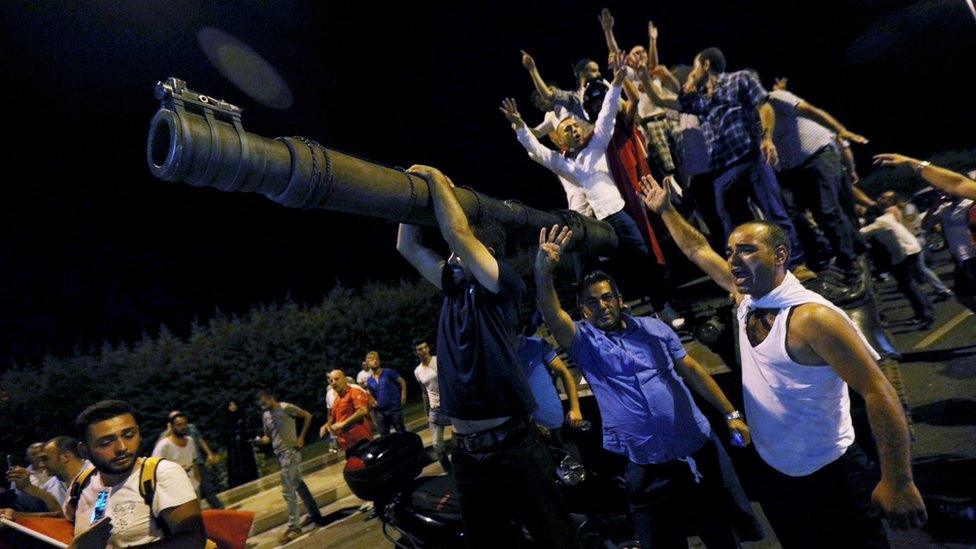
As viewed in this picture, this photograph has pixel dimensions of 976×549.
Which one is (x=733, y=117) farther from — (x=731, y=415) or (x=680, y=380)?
(x=731, y=415)

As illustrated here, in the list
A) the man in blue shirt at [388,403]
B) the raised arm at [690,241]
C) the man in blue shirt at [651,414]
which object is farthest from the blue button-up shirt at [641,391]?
the man in blue shirt at [388,403]

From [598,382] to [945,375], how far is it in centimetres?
487

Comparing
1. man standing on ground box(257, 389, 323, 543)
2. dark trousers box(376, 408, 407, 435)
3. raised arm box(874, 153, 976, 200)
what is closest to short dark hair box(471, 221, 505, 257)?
raised arm box(874, 153, 976, 200)

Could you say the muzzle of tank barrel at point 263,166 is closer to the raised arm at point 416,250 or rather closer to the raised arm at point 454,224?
the raised arm at point 454,224

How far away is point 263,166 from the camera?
1.76 meters

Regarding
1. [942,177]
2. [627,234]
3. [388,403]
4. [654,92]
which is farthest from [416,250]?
[388,403]

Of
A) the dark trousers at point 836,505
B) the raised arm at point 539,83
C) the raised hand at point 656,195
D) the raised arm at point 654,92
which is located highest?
the raised arm at point 539,83

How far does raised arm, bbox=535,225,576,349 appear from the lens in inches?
119

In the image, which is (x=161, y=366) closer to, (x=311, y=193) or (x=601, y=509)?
(x=601, y=509)

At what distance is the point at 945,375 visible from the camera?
569 cm

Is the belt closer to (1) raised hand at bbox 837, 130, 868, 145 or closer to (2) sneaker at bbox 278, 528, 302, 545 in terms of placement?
(1) raised hand at bbox 837, 130, 868, 145

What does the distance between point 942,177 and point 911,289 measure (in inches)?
216

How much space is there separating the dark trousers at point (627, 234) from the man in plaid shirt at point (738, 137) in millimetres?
864

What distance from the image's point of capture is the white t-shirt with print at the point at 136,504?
254cm
